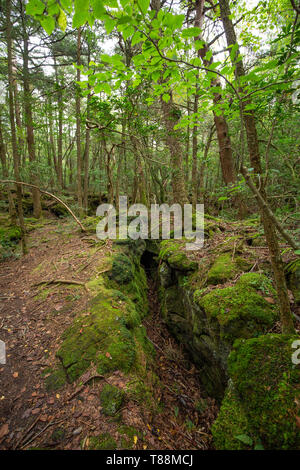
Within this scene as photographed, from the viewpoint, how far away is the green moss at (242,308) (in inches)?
100.0

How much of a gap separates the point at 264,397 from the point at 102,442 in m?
1.69

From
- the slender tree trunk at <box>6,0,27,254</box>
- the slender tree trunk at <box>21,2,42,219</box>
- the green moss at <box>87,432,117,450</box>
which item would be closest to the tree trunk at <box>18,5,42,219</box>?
the slender tree trunk at <box>21,2,42,219</box>

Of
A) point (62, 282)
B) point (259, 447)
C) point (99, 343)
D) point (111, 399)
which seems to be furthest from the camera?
point (62, 282)

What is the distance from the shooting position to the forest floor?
2.14 m

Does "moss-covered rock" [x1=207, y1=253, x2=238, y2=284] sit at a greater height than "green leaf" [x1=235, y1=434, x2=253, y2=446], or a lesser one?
→ greater

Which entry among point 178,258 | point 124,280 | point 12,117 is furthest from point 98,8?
point 12,117

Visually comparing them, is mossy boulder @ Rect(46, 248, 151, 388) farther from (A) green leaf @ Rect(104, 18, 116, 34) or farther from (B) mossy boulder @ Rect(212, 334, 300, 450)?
(A) green leaf @ Rect(104, 18, 116, 34)

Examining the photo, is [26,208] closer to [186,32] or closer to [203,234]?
[203,234]

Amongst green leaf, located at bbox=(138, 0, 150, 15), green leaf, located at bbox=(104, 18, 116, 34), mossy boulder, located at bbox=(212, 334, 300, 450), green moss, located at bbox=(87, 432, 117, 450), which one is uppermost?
green leaf, located at bbox=(138, 0, 150, 15)

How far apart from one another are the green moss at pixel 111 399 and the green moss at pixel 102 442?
0.22 m

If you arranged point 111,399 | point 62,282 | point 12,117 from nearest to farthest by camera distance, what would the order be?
point 111,399 → point 62,282 → point 12,117

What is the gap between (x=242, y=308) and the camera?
2.68 m

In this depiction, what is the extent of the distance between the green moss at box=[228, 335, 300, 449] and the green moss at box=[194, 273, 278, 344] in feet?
1.03

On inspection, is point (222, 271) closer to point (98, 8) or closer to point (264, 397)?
point (264, 397)
